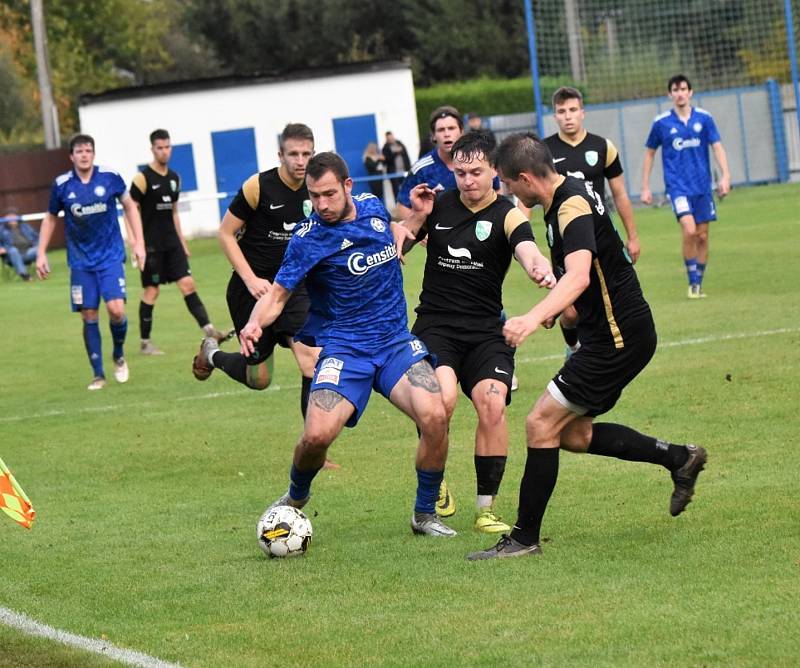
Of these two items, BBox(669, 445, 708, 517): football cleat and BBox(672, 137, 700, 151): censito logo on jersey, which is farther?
BBox(672, 137, 700, 151): censito logo on jersey

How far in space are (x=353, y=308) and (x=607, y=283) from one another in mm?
1426

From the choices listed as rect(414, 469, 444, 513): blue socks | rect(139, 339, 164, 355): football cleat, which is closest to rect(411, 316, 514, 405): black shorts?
rect(414, 469, 444, 513): blue socks

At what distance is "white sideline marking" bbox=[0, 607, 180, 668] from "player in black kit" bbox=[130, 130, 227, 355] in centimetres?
1012

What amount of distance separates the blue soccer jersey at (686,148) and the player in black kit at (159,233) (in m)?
5.47

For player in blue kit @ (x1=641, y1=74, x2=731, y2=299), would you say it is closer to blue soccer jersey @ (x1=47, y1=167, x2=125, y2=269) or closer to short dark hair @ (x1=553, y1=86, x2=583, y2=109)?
short dark hair @ (x1=553, y1=86, x2=583, y2=109)

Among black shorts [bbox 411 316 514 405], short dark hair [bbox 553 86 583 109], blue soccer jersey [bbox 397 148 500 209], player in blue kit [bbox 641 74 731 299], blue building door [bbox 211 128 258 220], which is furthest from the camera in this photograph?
blue building door [bbox 211 128 258 220]

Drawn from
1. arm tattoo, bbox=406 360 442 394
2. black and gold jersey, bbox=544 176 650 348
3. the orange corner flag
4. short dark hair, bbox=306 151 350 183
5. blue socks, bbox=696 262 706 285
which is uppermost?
short dark hair, bbox=306 151 350 183

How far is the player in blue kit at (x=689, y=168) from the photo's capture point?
1653cm

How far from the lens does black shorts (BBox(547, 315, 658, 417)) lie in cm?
679

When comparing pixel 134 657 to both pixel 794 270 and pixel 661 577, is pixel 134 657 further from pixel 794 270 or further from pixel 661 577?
pixel 794 270

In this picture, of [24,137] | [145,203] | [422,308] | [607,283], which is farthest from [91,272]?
[24,137]

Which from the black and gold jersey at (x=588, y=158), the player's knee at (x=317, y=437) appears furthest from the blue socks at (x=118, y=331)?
the player's knee at (x=317, y=437)

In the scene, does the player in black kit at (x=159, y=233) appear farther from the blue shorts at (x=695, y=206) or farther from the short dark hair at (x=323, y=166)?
the short dark hair at (x=323, y=166)

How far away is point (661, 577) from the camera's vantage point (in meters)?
6.22
